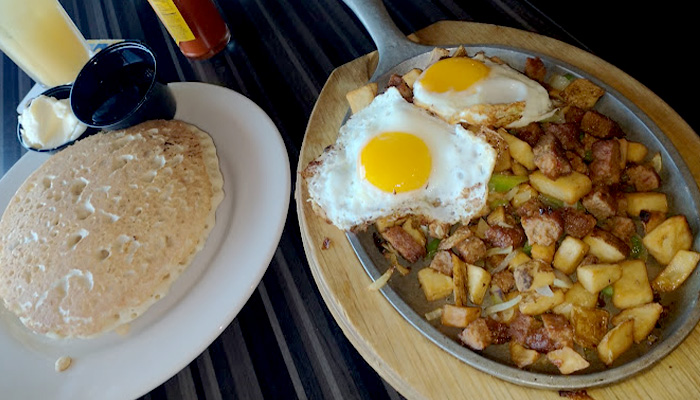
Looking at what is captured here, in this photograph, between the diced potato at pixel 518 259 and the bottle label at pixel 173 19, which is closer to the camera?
the diced potato at pixel 518 259

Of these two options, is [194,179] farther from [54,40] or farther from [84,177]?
[54,40]

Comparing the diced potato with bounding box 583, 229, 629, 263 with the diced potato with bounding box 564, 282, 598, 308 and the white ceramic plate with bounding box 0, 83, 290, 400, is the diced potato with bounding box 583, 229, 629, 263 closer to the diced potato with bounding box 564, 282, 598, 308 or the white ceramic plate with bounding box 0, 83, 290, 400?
the diced potato with bounding box 564, 282, 598, 308

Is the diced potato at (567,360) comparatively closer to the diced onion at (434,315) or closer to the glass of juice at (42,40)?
the diced onion at (434,315)

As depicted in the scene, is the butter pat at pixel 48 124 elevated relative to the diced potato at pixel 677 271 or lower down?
elevated

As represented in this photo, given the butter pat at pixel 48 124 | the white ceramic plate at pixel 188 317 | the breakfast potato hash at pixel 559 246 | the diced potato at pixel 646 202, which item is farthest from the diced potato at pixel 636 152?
the butter pat at pixel 48 124

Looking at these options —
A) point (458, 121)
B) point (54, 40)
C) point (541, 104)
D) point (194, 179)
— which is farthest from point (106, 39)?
point (541, 104)

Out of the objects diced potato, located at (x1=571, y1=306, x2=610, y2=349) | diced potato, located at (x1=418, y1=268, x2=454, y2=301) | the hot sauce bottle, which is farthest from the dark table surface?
diced potato, located at (x1=571, y1=306, x2=610, y2=349)
